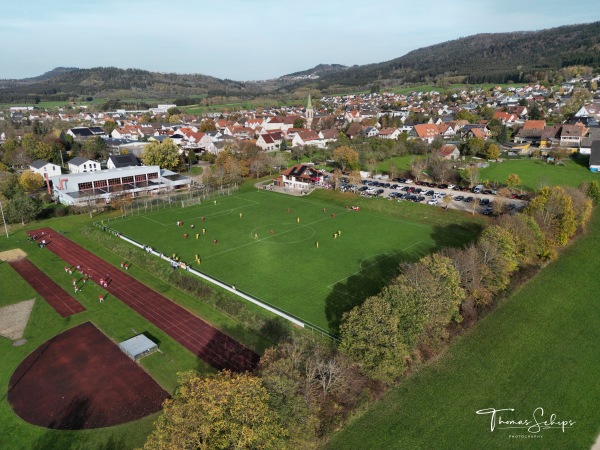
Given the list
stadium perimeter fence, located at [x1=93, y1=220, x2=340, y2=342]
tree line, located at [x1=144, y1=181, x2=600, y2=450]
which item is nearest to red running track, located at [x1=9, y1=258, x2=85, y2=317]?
stadium perimeter fence, located at [x1=93, y1=220, x2=340, y2=342]

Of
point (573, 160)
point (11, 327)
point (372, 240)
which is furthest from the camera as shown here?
point (573, 160)

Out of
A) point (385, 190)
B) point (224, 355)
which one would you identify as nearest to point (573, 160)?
point (385, 190)

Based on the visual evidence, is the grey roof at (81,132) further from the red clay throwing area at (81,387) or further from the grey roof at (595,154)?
the grey roof at (595,154)

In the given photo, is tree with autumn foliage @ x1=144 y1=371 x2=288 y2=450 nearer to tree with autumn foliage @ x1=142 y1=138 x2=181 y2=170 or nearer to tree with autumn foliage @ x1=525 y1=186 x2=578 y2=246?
tree with autumn foliage @ x1=525 y1=186 x2=578 y2=246

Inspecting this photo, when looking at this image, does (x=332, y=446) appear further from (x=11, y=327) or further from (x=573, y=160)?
(x=573, y=160)

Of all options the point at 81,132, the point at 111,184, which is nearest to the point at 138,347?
the point at 111,184

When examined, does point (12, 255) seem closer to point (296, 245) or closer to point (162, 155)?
point (296, 245)
